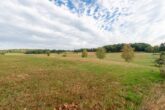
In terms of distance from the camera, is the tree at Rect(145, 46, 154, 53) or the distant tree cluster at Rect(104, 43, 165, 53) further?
the distant tree cluster at Rect(104, 43, 165, 53)

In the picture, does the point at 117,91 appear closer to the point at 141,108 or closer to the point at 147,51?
the point at 141,108

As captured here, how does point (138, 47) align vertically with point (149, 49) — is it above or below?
above

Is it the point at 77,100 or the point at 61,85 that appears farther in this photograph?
the point at 61,85

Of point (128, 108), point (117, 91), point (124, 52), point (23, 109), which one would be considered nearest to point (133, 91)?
point (117, 91)

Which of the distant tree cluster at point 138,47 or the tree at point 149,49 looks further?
the distant tree cluster at point 138,47

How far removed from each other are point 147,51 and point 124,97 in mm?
116563

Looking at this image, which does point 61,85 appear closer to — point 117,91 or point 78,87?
point 78,87

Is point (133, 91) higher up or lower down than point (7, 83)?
lower down

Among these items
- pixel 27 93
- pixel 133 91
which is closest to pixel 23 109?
pixel 27 93

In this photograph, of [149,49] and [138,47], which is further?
[138,47]

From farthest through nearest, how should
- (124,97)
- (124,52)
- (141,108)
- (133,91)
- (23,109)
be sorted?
(124,52), (133,91), (124,97), (141,108), (23,109)

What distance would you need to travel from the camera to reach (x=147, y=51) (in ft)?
407

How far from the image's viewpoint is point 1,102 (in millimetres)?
10875

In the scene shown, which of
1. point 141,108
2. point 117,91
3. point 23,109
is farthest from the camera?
point 117,91
